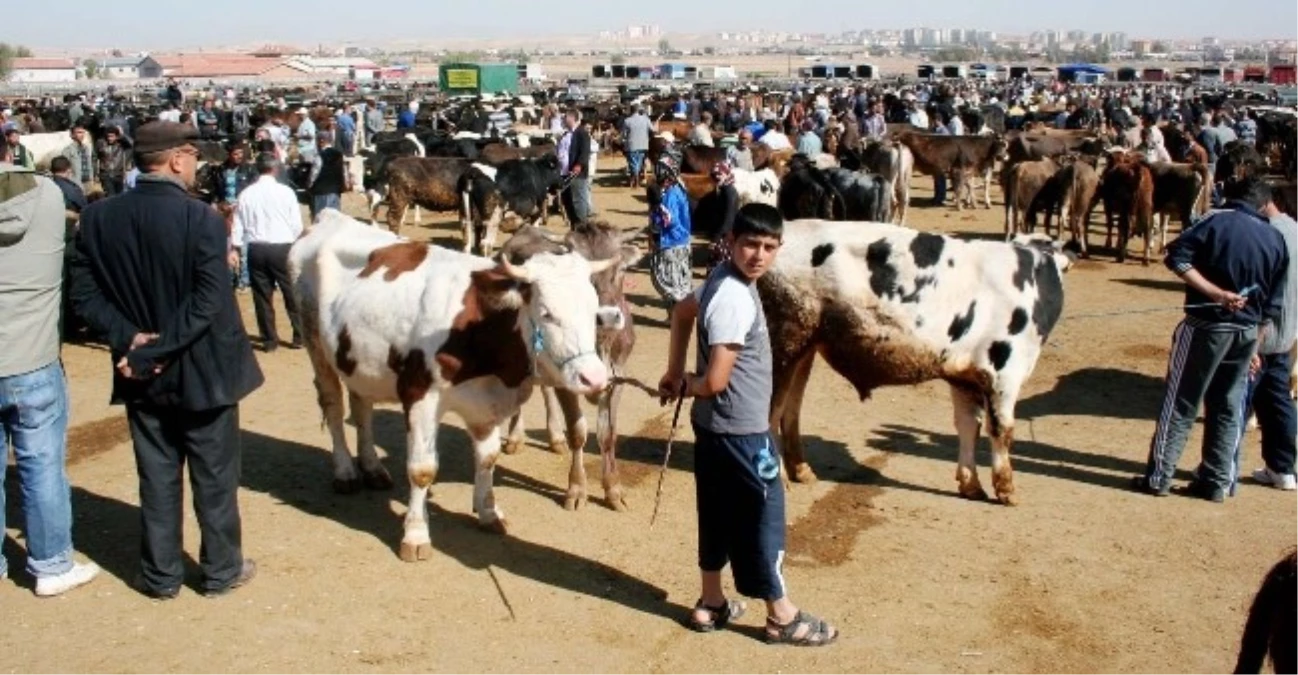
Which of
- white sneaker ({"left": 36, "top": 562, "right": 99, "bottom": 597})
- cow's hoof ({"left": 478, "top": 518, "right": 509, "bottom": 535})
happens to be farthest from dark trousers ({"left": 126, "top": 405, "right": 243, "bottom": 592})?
cow's hoof ({"left": 478, "top": 518, "right": 509, "bottom": 535})

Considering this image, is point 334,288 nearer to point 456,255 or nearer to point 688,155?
point 456,255

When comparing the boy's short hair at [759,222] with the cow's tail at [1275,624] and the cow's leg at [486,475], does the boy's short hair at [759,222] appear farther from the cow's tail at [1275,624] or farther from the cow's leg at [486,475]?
the cow's tail at [1275,624]

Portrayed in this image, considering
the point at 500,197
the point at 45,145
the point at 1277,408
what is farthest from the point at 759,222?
the point at 45,145

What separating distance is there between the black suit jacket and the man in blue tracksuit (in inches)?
209

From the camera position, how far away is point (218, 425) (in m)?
5.08

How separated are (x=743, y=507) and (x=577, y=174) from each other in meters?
12.6

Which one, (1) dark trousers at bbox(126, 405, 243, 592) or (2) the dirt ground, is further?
(1) dark trousers at bbox(126, 405, 243, 592)

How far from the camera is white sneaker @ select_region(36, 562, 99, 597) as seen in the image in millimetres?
5160

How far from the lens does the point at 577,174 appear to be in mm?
16734

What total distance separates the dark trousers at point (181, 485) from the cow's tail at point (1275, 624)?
428cm

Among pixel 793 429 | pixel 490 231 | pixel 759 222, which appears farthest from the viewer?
pixel 490 231

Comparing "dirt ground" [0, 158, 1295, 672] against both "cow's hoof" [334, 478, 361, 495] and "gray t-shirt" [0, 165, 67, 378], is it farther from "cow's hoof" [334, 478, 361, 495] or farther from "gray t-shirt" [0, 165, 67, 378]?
"gray t-shirt" [0, 165, 67, 378]

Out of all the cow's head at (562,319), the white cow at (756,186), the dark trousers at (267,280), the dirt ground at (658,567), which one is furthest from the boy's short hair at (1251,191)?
the white cow at (756,186)

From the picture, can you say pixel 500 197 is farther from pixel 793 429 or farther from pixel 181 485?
pixel 181 485
